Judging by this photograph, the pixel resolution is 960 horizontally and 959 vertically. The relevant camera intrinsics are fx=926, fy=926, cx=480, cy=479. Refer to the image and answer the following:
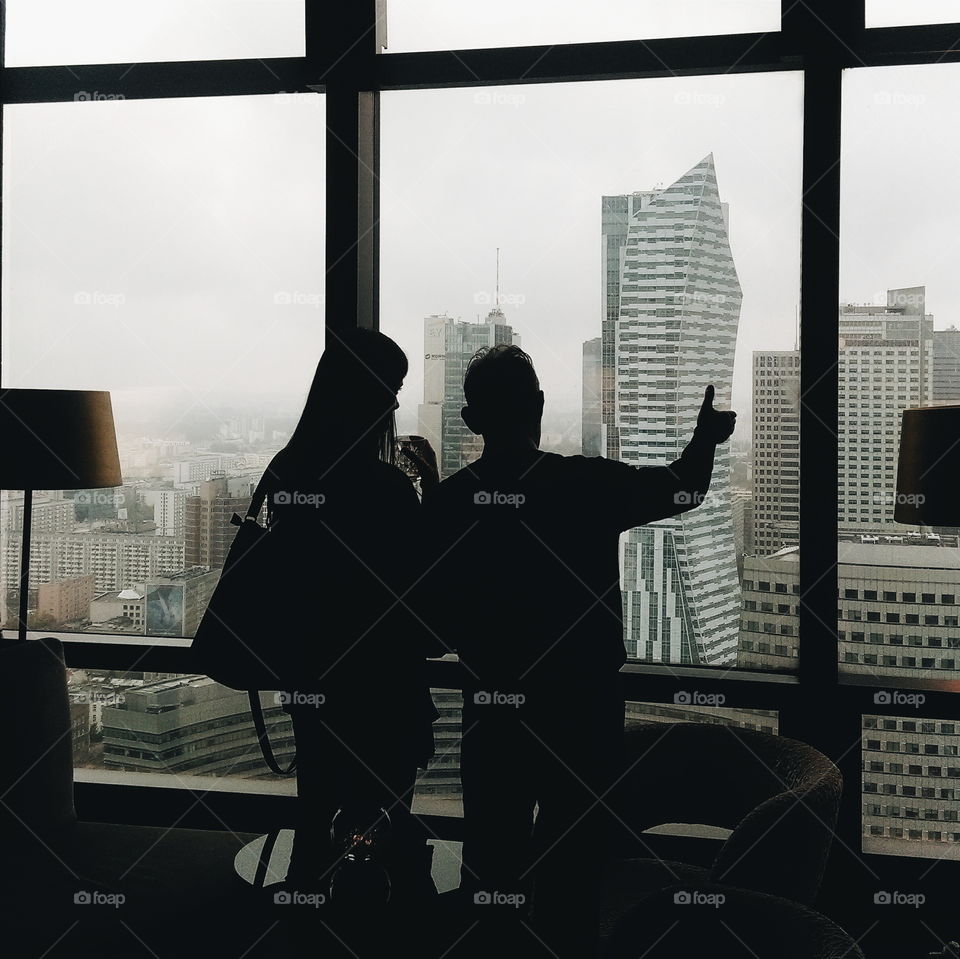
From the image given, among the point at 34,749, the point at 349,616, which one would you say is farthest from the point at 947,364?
the point at 34,749

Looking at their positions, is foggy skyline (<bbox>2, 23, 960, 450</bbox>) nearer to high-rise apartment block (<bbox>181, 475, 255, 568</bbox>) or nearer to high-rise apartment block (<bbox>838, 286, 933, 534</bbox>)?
high-rise apartment block (<bbox>838, 286, 933, 534</bbox>)

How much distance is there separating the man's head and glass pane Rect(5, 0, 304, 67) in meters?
1.84

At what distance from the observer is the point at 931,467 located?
217cm

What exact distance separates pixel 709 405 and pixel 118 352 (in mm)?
2290

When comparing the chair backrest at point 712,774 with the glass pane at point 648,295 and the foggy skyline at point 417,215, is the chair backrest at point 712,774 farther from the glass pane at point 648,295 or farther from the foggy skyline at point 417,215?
the foggy skyline at point 417,215

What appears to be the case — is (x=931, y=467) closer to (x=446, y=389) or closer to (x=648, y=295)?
(x=648, y=295)

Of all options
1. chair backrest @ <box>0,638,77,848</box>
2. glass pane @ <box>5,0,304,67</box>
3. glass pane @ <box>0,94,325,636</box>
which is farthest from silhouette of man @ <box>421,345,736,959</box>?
glass pane @ <box>5,0,304,67</box>

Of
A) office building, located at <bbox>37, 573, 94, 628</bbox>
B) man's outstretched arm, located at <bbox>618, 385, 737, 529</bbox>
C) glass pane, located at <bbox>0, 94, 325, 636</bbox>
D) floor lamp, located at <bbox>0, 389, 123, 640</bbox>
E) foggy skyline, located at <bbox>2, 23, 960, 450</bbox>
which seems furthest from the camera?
office building, located at <bbox>37, 573, 94, 628</bbox>

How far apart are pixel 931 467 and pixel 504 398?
3.57 feet

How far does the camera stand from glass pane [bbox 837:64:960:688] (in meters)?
2.73

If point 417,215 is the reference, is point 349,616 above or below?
below

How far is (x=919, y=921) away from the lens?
8.77ft

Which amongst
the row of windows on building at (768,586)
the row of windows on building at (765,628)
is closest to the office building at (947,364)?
the row of windows on building at (768,586)

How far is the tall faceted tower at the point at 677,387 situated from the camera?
2.83 metres
